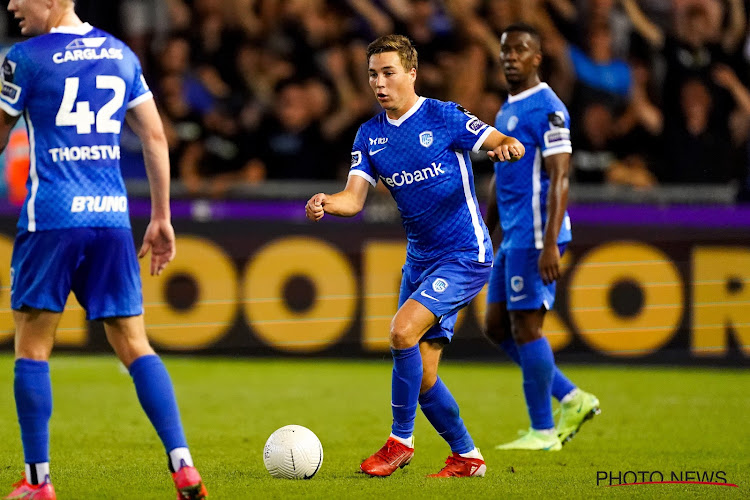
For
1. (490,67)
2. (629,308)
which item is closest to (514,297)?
(629,308)

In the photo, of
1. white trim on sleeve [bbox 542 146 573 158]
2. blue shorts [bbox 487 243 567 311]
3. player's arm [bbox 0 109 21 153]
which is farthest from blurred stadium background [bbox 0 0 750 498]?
player's arm [bbox 0 109 21 153]

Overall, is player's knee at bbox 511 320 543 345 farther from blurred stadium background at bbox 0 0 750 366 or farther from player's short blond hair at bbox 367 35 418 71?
blurred stadium background at bbox 0 0 750 366

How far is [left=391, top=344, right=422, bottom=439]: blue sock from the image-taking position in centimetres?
581

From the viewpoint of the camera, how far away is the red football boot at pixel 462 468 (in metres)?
5.94

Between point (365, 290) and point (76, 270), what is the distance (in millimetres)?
6564

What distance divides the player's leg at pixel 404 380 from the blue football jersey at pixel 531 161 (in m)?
1.60

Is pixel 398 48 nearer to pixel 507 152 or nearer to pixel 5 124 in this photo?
pixel 507 152

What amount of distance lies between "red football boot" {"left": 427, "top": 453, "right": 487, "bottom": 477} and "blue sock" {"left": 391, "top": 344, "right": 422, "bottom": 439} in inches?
11.5

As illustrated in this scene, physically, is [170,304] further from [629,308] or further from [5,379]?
[629,308]

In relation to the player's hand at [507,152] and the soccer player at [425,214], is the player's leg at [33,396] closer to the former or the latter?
the soccer player at [425,214]

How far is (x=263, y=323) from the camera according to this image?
37.3ft

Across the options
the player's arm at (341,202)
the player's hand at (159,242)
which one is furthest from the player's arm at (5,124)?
the player's arm at (341,202)

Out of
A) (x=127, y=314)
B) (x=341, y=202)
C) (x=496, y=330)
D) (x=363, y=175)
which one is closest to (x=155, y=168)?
(x=127, y=314)

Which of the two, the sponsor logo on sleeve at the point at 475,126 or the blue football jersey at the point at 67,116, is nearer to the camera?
the blue football jersey at the point at 67,116
